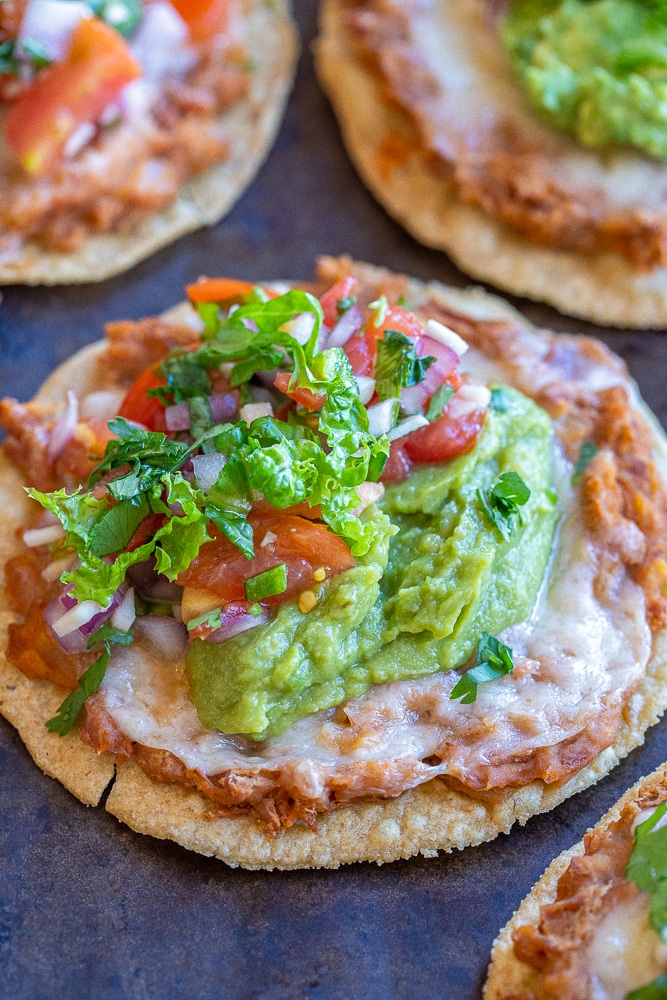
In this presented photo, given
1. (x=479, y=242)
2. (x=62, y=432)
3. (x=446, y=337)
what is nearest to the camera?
(x=446, y=337)

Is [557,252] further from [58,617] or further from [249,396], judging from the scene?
[58,617]

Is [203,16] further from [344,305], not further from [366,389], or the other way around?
[366,389]

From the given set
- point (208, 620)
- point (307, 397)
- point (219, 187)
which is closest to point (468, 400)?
point (307, 397)

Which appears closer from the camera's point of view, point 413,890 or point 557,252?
point 413,890

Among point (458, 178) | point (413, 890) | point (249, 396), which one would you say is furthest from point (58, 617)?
point (458, 178)

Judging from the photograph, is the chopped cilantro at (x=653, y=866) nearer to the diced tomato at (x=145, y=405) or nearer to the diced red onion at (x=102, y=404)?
the diced tomato at (x=145, y=405)

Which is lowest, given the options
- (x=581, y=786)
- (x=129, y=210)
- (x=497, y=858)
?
(x=497, y=858)
